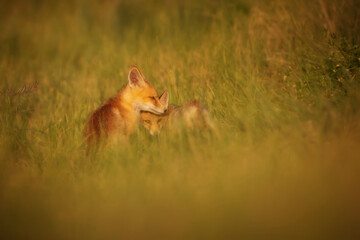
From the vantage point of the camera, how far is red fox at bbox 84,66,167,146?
4141mm

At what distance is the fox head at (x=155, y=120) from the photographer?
14.9ft

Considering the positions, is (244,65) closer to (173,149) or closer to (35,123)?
(173,149)

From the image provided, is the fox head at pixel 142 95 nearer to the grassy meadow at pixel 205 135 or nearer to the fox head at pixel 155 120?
the fox head at pixel 155 120

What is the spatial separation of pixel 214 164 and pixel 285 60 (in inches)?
95.3

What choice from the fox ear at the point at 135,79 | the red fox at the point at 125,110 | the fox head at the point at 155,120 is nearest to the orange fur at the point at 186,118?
the fox head at the point at 155,120

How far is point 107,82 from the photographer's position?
6.04 m

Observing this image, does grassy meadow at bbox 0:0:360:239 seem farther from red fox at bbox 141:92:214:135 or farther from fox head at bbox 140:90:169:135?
fox head at bbox 140:90:169:135

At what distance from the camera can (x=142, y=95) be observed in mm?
4539

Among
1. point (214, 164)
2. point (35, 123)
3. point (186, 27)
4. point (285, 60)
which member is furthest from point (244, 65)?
point (35, 123)

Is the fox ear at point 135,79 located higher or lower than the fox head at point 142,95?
higher

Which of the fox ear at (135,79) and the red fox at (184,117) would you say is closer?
the red fox at (184,117)

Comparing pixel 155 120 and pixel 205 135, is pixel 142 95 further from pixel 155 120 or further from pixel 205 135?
pixel 205 135

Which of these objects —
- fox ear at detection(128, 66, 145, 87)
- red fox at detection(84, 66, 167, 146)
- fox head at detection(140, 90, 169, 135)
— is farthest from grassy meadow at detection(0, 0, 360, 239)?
fox ear at detection(128, 66, 145, 87)

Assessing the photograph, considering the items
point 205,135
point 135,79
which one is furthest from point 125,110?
point 205,135
